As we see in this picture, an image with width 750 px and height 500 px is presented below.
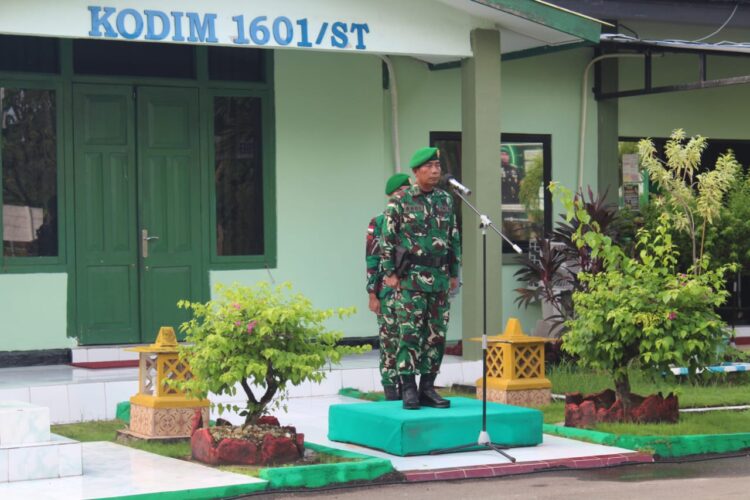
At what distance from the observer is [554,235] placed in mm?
16125

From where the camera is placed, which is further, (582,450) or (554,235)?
(554,235)

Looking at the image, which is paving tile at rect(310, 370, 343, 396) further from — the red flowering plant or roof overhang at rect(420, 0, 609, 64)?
roof overhang at rect(420, 0, 609, 64)

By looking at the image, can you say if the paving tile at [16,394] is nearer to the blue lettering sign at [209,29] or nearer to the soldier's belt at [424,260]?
the blue lettering sign at [209,29]

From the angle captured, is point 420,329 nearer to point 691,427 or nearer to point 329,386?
point 691,427

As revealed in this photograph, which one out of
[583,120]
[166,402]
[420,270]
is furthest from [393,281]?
[583,120]

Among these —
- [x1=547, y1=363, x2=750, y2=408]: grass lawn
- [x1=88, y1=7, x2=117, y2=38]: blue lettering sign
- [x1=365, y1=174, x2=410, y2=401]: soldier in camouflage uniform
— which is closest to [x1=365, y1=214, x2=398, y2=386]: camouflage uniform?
[x1=365, y1=174, x2=410, y2=401]: soldier in camouflage uniform

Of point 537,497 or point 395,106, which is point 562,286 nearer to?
point 395,106

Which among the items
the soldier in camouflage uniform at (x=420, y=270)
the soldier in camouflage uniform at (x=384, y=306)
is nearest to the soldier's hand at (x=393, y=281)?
the soldier in camouflage uniform at (x=420, y=270)

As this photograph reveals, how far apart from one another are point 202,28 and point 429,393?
14.4 feet

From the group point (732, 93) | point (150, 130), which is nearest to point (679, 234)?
point (732, 93)

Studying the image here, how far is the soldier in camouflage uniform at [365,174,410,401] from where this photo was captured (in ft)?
36.2

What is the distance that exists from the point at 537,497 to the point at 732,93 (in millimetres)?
11118

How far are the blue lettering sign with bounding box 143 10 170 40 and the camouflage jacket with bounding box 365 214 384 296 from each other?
275cm

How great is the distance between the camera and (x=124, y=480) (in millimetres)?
8773
